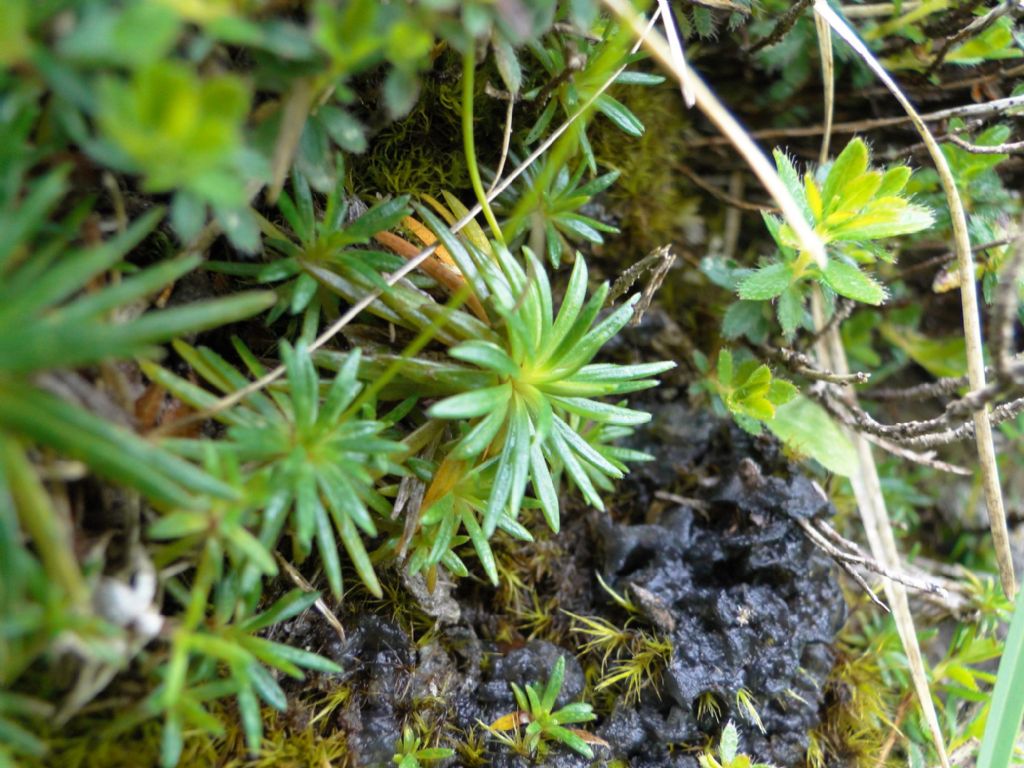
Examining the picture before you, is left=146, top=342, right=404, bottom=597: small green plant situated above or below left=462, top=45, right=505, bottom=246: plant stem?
below

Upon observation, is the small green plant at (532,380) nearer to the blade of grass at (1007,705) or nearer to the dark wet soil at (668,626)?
the dark wet soil at (668,626)

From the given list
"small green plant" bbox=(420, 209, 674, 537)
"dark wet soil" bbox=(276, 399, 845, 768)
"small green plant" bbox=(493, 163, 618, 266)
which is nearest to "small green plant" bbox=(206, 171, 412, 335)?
"small green plant" bbox=(420, 209, 674, 537)

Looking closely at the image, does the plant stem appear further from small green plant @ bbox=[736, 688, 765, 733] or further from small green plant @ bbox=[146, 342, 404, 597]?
small green plant @ bbox=[736, 688, 765, 733]

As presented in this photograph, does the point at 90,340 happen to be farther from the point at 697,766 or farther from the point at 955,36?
the point at 955,36

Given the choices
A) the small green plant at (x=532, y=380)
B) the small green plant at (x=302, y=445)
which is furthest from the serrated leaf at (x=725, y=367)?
the small green plant at (x=302, y=445)

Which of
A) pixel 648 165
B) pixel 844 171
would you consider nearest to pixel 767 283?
pixel 844 171

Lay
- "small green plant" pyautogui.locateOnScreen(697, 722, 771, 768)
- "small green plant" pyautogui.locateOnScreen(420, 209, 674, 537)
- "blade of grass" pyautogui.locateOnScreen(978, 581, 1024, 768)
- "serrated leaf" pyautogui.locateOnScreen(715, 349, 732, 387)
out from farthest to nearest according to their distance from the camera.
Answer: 1. "serrated leaf" pyautogui.locateOnScreen(715, 349, 732, 387)
2. "small green plant" pyautogui.locateOnScreen(697, 722, 771, 768)
3. "blade of grass" pyautogui.locateOnScreen(978, 581, 1024, 768)
4. "small green plant" pyautogui.locateOnScreen(420, 209, 674, 537)

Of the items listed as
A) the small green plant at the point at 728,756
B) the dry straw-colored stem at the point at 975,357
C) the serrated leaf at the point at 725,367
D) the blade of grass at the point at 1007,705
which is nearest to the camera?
the blade of grass at the point at 1007,705

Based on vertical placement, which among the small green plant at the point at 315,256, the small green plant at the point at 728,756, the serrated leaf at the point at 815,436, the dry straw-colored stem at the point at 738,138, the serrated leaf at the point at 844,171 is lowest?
the small green plant at the point at 728,756
